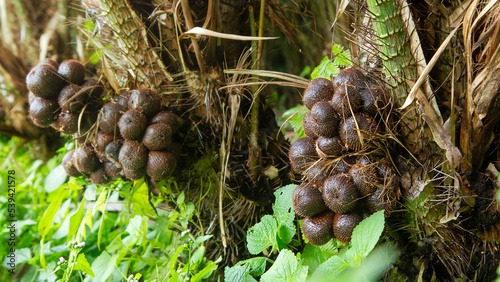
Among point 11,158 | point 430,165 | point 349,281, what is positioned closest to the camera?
point 349,281

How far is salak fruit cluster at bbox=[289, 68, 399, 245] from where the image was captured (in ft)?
2.18

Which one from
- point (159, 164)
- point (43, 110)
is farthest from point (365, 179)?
point (43, 110)

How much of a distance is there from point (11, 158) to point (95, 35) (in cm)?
116

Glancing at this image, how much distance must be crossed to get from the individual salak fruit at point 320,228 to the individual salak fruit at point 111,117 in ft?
1.83

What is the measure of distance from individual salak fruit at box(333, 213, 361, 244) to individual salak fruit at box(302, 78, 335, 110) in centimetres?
23

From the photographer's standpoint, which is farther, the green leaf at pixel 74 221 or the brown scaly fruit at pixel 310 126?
the green leaf at pixel 74 221

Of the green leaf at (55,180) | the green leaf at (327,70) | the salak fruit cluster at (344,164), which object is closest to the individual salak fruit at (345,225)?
the salak fruit cluster at (344,164)

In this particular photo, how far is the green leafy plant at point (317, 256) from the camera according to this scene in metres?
0.62

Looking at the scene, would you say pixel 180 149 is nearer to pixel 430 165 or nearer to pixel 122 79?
pixel 122 79

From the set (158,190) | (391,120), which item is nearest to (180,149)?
(158,190)

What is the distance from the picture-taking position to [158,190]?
1108 millimetres

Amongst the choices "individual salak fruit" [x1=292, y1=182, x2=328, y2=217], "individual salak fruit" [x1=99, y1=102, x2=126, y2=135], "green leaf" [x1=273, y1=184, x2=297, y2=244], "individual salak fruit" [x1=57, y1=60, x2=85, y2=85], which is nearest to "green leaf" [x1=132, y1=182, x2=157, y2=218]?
"individual salak fruit" [x1=99, y1=102, x2=126, y2=135]

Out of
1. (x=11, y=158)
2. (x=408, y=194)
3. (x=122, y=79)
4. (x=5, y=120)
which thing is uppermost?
(x=122, y=79)

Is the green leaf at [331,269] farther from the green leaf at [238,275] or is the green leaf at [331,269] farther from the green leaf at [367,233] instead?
the green leaf at [238,275]
